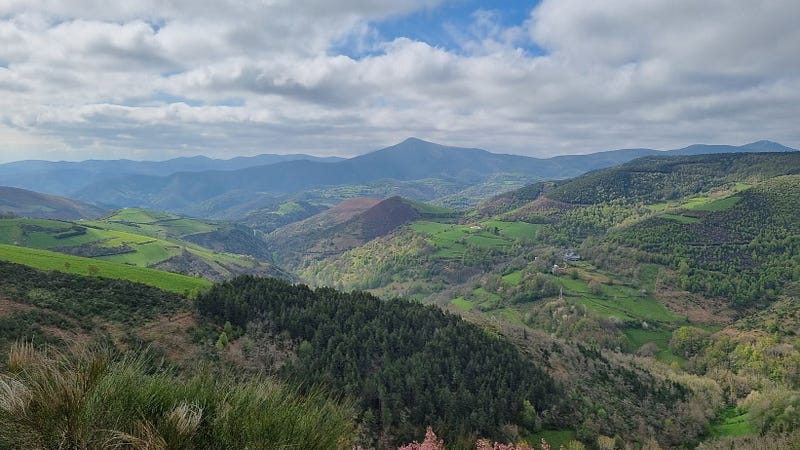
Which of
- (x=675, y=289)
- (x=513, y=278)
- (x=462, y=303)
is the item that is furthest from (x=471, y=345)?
(x=675, y=289)

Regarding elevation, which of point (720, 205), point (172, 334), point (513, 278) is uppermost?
point (720, 205)

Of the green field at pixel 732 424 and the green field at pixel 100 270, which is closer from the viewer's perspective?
the green field at pixel 100 270

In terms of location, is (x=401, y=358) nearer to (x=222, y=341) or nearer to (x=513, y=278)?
(x=222, y=341)

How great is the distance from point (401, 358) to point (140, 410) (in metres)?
47.7

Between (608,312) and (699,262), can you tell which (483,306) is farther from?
(699,262)

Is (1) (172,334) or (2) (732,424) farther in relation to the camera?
(2) (732,424)

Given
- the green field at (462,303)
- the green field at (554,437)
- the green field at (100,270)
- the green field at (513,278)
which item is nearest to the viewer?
the green field at (554,437)

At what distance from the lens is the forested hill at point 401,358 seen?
140 ft

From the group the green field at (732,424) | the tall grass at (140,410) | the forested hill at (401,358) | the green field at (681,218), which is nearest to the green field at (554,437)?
the forested hill at (401,358)

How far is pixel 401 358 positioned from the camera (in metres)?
49.9

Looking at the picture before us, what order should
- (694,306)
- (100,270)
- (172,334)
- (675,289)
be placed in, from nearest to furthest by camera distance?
(172,334) → (100,270) → (694,306) → (675,289)

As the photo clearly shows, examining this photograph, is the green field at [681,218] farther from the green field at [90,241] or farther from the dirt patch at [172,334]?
the dirt patch at [172,334]

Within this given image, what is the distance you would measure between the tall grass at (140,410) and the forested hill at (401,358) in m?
36.3

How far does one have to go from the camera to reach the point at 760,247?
139m
